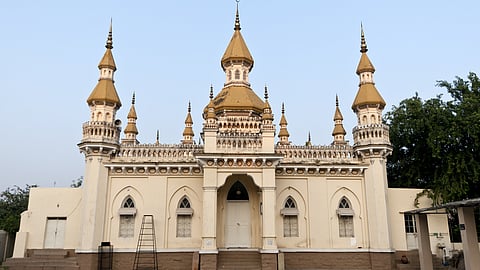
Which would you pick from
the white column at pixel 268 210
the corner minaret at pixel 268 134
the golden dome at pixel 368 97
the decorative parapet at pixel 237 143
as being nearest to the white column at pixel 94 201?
the decorative parapet at pixel 237 143

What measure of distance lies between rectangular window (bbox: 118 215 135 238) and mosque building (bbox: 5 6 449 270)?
0.15 feet

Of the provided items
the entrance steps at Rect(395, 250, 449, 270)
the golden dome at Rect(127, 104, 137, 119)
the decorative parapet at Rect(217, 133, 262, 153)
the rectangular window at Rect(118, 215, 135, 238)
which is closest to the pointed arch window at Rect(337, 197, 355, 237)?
the entrance steps at Rect(395, 250, 449, 270)

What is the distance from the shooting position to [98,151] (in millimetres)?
18219

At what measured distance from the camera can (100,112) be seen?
62.2 ft

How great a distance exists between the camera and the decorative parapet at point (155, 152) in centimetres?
1870

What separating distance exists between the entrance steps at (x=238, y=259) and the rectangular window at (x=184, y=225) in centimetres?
182

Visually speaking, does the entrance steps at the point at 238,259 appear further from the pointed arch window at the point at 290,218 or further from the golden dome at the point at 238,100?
the golden dome at the point at 238,100

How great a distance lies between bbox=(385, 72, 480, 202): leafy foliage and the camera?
20344 mm

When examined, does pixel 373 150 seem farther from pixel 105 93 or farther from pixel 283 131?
pixel 105 93

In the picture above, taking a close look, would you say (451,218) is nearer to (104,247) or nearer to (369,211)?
(369,211)

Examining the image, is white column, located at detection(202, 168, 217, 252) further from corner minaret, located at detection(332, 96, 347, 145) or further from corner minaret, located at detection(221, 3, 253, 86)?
corner minaret, located at detection(332, 96, 347, 145)

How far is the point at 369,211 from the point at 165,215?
9529mm

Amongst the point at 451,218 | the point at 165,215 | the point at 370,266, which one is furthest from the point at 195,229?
the point at 451,218

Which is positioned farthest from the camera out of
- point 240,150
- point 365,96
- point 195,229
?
point 365,96
